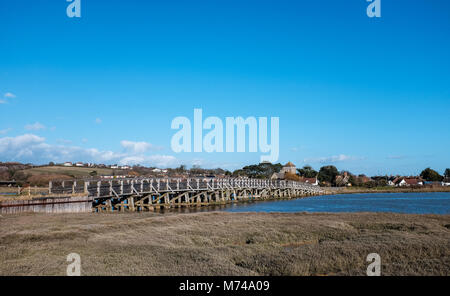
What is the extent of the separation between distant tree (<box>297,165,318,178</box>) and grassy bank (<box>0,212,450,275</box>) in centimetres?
14604

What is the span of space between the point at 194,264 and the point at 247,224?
40.7 feet

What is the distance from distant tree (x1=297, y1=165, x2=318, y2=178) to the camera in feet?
555

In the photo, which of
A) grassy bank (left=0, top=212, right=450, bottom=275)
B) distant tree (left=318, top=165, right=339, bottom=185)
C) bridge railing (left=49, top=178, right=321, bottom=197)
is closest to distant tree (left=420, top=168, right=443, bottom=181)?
distant tree (left=318, top=165, right=339, bottom=185)

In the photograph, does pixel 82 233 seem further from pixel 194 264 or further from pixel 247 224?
pixel 247 224

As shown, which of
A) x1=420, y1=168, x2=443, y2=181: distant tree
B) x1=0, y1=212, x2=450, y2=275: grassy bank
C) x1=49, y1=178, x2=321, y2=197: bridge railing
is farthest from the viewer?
x1=420, y1=168, x2=443, y2=181: distant tree

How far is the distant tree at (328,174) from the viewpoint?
159500 mm

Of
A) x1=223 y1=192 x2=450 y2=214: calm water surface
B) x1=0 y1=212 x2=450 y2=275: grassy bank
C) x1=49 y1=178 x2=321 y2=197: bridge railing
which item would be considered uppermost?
x1=49 y1=178 x2=321 y2=197: bridge railing

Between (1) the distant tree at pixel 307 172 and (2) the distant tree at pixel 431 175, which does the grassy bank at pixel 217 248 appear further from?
(2) the distant tree at pixel 431 175

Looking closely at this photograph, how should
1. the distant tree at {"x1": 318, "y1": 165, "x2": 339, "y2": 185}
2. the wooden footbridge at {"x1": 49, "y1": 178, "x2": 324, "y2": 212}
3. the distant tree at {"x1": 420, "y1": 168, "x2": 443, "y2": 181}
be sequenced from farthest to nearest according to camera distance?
the distant tree at {"x1": 420, "y1": 168, "x2": 443, "y2": 181}, the distant tree at {"x1": 318, "y1": 165, "x2": 339, "y2": 185}, the wooden footbridge at {"x1": 49, "y1": 178, "x2": 324, "y2": 212}

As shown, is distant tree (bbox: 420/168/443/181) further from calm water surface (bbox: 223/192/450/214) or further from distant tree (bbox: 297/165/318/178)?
calm water surface (bbox: 223/192/450/214)

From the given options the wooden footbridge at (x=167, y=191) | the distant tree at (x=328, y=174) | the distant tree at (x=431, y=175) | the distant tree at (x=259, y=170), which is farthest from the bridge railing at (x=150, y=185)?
the distant tree at (x=431, y=175)

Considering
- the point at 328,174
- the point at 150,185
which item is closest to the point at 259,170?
the point at 328,174

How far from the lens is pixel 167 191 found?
50.1 meters
